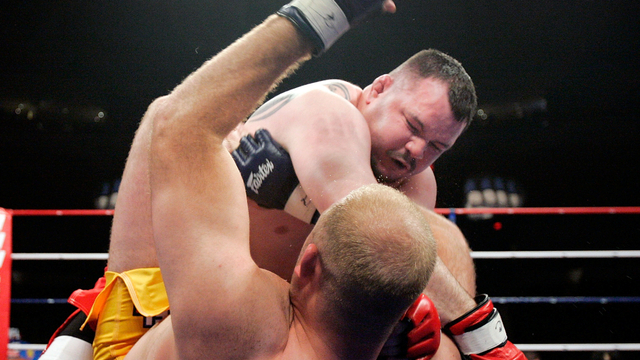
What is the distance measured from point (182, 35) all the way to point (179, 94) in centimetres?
508

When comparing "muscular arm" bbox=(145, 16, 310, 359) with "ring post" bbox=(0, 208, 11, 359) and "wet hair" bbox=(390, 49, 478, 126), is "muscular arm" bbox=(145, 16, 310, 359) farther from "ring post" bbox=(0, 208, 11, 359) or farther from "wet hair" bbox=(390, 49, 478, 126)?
"ring post" bbox=(0, 208, 11, 359)

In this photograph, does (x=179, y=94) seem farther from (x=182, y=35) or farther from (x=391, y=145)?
(x=182, y=35)

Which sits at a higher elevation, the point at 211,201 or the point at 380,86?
the point at 211,201

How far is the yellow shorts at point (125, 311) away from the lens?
0.97m

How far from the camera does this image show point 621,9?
4918 millimetres

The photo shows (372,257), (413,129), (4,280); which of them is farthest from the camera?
(4,280)

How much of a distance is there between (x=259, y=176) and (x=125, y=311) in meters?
0.46

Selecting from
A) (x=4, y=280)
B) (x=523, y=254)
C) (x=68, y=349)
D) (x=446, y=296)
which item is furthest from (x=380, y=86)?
(x=4, y=280)

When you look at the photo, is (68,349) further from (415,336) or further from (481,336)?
(481,336)

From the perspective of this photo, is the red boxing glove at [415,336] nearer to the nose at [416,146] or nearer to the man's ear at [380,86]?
the nose at [416,146]

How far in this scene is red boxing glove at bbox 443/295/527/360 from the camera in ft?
3.15

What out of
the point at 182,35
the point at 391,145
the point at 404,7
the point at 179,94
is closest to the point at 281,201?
the point at 391,145

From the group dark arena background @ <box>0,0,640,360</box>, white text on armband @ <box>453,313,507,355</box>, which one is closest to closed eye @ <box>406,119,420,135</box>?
white text on armband @ <box>453,313,507,355</box>

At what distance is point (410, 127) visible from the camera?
134cm
